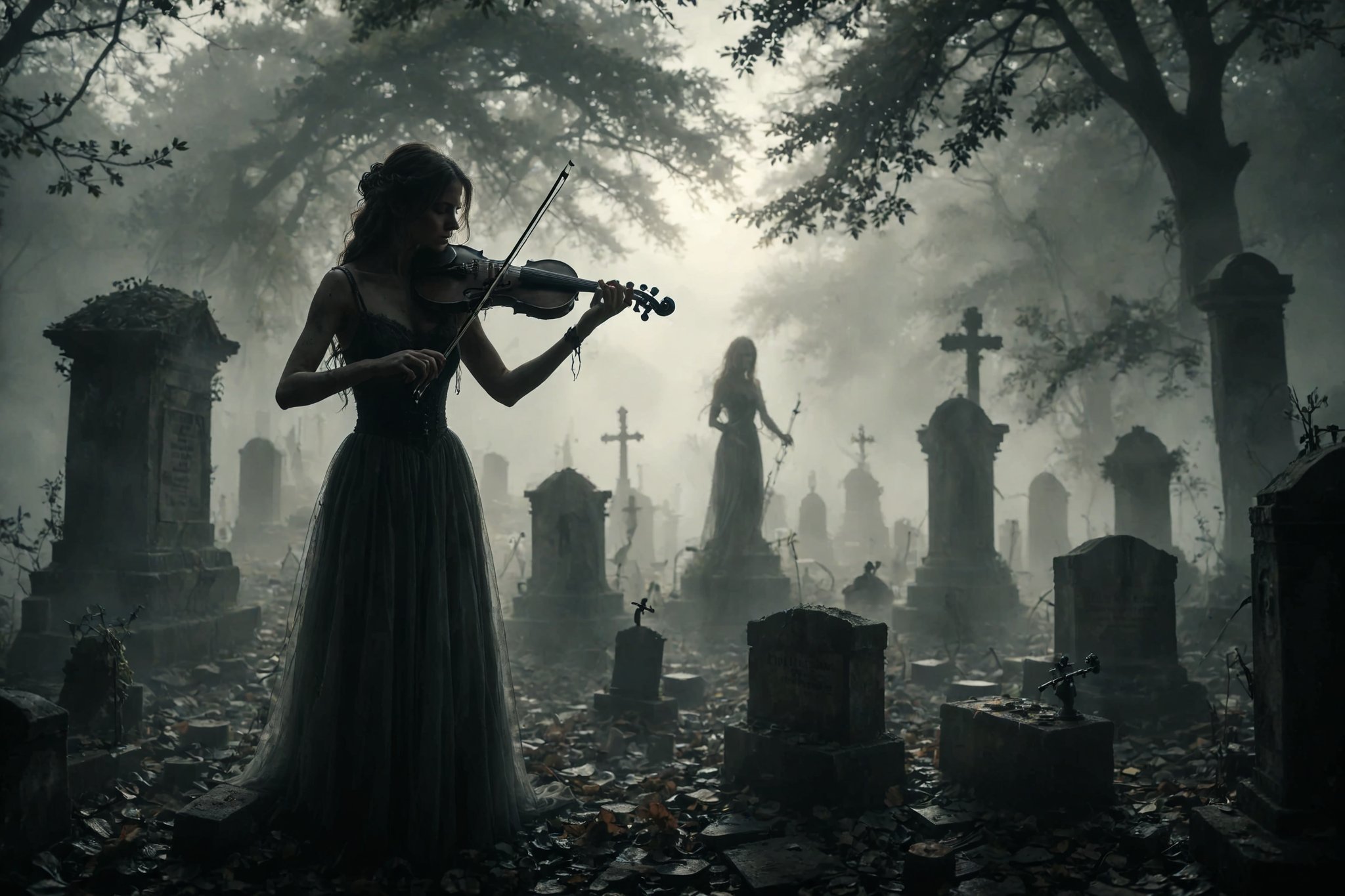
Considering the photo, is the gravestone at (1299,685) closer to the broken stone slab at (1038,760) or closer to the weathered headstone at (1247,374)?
the broken stone slab at (1038,760)

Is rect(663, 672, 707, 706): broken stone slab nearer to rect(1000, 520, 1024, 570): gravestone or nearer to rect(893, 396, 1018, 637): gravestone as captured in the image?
rect(893, 396, 1018, 637): gravestone

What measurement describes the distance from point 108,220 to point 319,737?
2413cm

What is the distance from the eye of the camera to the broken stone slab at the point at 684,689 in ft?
23.5

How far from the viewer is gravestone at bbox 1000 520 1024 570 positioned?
18625mm

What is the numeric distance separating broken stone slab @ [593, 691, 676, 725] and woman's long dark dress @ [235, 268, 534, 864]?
10.3 feet

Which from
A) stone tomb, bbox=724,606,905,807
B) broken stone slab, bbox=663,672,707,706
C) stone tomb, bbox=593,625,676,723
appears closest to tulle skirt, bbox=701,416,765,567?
broken stone slab, bbox=663,672,707,706

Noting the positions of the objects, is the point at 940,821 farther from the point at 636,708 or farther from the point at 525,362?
the point at 525,362

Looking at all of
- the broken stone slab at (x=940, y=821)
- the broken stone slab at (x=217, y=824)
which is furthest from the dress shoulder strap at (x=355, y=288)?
the broken stone slab at (x=940, y=821)

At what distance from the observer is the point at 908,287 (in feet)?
98.0

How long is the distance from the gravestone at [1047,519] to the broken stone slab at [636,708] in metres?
14.1

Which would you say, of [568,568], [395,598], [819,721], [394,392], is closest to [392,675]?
[395,598]

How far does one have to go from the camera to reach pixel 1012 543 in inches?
720

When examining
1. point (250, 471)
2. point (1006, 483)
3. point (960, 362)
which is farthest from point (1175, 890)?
point (1006, 483)

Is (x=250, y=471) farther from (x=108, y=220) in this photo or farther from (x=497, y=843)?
(x=497, y=843)
